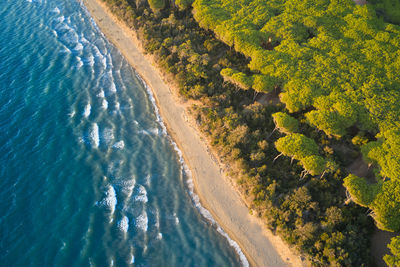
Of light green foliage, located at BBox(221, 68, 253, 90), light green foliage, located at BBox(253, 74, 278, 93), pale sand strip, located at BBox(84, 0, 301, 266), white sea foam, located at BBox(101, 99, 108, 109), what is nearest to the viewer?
pale sand strip, located at BBox(84, 0, 301, 266)

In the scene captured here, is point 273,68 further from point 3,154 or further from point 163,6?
point 3,154

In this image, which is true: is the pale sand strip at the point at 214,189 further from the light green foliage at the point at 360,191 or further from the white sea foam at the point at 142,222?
the light green foliage at the point at 360,191

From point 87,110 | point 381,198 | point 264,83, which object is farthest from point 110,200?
point 381,198

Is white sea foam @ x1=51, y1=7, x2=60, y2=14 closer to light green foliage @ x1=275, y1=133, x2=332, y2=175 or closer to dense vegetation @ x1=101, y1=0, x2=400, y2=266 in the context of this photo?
dense vegetation @ x1=101, y1=0, x2=400, y2=266

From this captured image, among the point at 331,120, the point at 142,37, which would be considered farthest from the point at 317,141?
the point at 142,37

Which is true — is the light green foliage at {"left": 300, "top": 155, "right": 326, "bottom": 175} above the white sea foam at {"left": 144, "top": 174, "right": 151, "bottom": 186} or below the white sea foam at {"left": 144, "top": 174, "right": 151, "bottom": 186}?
below

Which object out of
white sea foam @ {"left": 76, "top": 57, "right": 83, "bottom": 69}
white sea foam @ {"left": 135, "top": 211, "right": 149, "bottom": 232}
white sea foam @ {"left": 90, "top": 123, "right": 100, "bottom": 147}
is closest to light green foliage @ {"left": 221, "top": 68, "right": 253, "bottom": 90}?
white sea foam @ {"left": 90, "top": 123, "right": 100, "bottom": 147}
